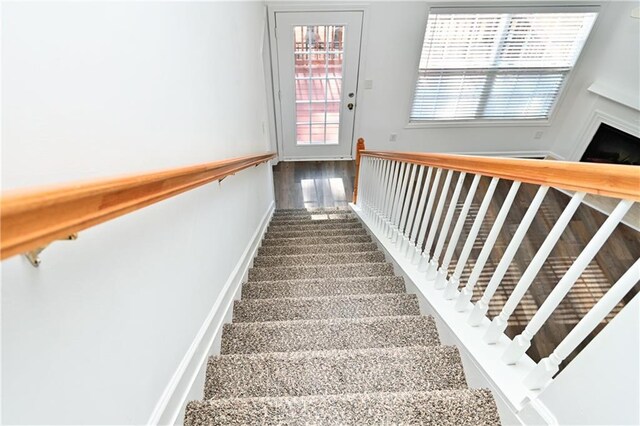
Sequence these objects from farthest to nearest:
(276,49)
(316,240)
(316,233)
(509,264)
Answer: (276,49)
(316,233)
(316,240)
(509,264)

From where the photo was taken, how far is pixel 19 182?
46 cm

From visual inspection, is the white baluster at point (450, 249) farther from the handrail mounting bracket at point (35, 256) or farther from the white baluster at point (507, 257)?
the handrail mounting bracket at point (35, 256)

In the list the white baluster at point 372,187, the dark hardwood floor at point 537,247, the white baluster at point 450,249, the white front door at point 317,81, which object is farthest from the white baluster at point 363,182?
the white baluster at point 450,249

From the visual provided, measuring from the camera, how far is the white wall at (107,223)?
0.47m

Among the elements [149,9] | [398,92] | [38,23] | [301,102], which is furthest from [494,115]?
[38,23]

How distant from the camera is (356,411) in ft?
2.88

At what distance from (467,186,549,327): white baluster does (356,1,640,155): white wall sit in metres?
3.48

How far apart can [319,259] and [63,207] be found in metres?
1.97

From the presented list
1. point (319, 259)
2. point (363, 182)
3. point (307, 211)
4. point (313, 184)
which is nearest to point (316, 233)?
point (319, 259)

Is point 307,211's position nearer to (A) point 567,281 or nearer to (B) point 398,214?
(B) point 398,214

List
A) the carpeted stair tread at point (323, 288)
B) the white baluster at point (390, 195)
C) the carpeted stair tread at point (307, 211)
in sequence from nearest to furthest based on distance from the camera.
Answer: the carpeted stair tread at point (323, 288) → the white baluster at point (390, 195) → the carpeted stair tread at point (307, 211)

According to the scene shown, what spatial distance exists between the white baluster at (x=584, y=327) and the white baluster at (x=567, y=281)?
0.06 meters

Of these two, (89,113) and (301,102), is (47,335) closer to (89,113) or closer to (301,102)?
(89,113)

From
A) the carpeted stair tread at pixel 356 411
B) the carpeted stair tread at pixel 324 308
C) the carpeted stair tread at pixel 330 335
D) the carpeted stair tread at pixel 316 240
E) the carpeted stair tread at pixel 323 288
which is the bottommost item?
the carpeted stair tread at pixel 316 240
